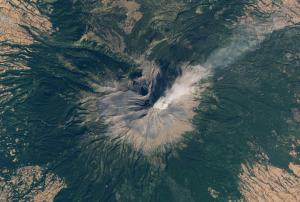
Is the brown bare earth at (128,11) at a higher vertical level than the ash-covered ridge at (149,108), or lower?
A: higher

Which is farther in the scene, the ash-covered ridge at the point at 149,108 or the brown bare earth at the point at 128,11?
the brown bare earth at the point at 128,11

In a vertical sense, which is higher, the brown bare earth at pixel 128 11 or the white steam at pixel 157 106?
the brown bare earth at pixel 128 11

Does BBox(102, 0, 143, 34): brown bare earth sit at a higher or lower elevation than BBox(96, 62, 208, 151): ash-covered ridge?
higher

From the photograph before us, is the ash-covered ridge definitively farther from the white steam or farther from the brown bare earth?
the brown bare earth

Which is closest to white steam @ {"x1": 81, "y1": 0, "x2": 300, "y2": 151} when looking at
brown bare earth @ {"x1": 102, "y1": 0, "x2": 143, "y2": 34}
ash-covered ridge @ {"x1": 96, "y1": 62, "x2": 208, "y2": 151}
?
ash-covered ridge @ {"x1": 96, "y1": 62, "x2": 208, "y2": 151}

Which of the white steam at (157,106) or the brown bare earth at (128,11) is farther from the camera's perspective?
the brown bare earth at (128,11)

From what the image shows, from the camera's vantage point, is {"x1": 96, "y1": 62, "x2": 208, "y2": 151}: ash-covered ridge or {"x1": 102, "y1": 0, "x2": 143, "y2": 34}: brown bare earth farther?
{"x1": 102, "y1": 0, "x2": 143, "y2": 34}: brown bare earth

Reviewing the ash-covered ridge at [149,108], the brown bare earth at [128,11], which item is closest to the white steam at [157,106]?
the ash-covered ridge at [149,108]

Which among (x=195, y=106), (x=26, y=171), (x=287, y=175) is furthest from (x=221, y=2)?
(x=26, y=171)

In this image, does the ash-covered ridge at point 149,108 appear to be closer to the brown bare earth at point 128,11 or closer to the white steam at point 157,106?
the white steam at point 157,106

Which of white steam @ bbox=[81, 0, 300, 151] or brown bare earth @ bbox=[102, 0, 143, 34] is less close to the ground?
brown bare earth @ bbox=[102, 0, 143, 34]

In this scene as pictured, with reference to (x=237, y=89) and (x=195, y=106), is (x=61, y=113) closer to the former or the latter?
(x=195, y=106)
